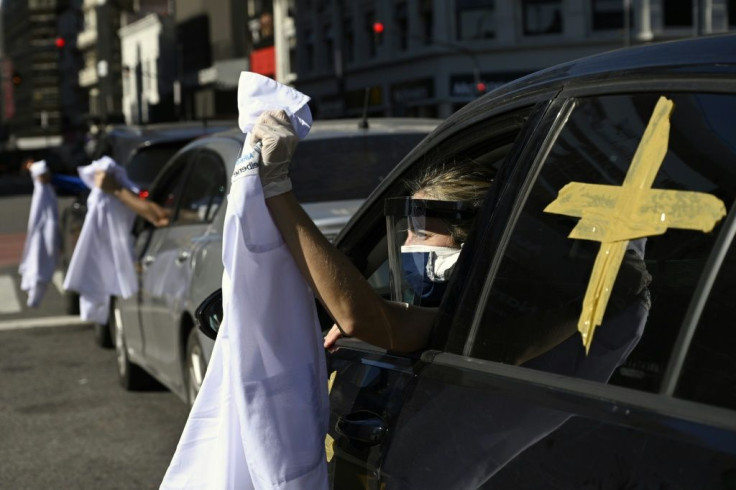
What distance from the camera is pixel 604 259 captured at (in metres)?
2.17

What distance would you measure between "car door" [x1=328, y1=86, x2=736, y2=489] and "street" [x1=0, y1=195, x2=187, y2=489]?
3.85 meters

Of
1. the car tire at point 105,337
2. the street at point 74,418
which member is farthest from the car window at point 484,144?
the car tire at point 105,337

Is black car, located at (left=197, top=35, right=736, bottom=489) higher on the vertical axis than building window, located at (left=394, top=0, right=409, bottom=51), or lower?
lower

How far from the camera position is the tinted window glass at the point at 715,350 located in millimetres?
1818

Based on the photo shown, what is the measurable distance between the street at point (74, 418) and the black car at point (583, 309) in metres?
3.88

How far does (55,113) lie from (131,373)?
6621 inches

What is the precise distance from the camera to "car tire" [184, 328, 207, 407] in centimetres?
618

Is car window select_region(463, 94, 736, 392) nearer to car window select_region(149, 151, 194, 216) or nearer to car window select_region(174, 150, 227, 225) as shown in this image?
car window select_region(174, 150, 227, 225)

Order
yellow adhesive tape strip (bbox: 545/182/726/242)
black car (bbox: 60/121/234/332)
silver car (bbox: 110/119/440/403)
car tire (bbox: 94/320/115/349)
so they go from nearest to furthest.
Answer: yellow adhesive tape strip (bbox: 545/182/726/242) → silver car (bbox: 110/119/440/403) → car tire (bbox: 94/320/115/349) → black car (bbox: 60/121/234/332)

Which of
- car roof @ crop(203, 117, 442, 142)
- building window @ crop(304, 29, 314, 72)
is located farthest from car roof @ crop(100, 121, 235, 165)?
building window @ crop(304, 29, 314, 72)

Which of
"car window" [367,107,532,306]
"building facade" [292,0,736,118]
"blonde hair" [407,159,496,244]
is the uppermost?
"building facade" [292,0,736,118]

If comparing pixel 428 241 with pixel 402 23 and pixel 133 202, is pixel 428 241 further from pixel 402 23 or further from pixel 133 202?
pixel 402 23

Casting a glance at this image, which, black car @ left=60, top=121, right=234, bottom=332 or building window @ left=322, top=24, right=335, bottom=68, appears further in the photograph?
building window @ left=322, top=24, right=335, bottom=68

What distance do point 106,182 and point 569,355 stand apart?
7.32 meters
